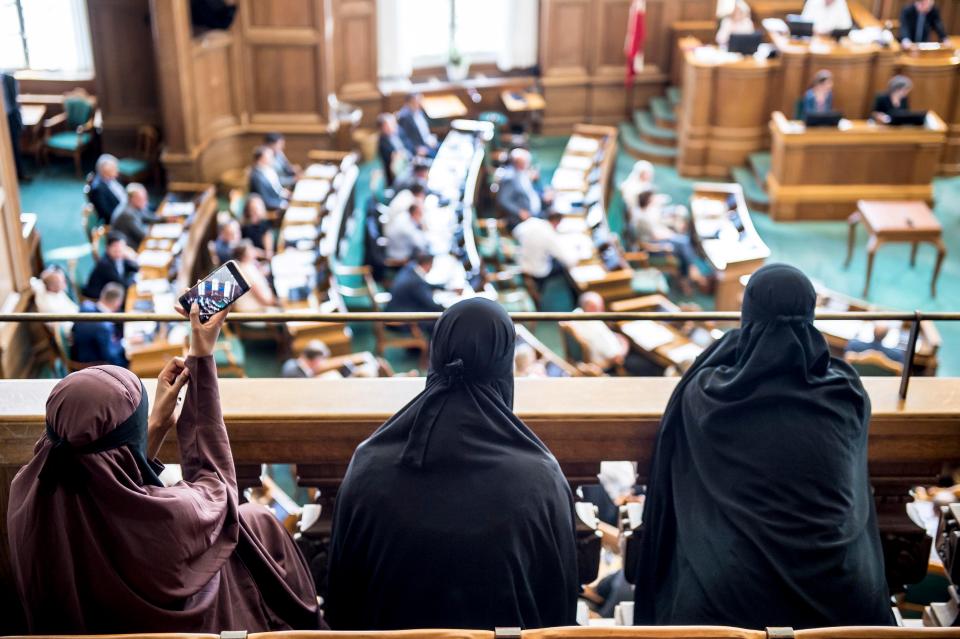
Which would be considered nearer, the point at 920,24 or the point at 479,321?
the point at 479,321

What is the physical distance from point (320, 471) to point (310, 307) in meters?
6.23

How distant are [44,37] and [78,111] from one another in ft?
4.73

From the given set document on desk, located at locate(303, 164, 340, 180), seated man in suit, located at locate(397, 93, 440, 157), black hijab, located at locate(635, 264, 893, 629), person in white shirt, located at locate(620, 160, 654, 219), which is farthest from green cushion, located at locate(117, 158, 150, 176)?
black hijab, located at locate(635, 264, 893, 629)

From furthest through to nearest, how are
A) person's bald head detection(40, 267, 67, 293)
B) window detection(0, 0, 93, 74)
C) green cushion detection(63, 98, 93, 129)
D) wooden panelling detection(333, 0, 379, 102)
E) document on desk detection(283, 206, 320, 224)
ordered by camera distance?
wooden panelling detection(333, 0, 379, 102) → window detection(0, 0, 93, 74) → green cushion detection(63, 98, 93, 129) → document on desk detection(283, 206, 320, 224) → person's bald head detection(40, 267, 67, 293)

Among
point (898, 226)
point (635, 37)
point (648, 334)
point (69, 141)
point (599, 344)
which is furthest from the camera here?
point (635, 37)

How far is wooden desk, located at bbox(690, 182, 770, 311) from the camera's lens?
10.6 metres

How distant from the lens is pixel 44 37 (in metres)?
14.7

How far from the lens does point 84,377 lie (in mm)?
2254

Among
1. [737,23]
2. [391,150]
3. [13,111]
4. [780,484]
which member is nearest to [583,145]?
[391,150]

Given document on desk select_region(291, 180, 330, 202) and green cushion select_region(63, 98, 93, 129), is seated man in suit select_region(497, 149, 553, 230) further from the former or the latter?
green cushion select_region(63, 98, 93, 129)

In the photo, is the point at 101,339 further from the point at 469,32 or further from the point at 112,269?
the point at 469,32

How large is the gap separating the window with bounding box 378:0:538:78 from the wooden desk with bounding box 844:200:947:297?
6.33m

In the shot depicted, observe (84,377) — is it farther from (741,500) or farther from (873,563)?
(873,563)

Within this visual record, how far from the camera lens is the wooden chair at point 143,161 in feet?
44.0
